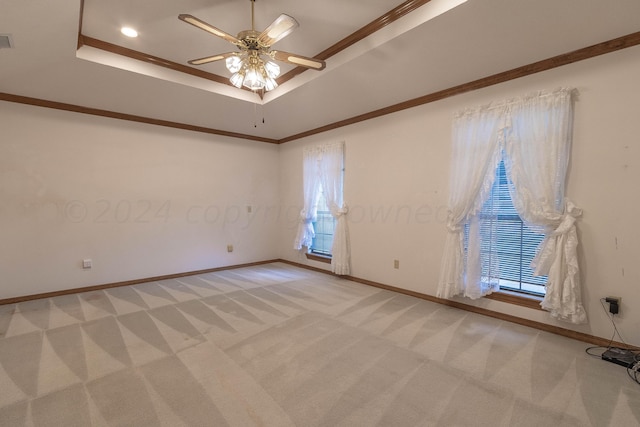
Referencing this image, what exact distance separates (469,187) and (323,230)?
270 cm

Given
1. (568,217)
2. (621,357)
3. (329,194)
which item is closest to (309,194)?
(329,194)

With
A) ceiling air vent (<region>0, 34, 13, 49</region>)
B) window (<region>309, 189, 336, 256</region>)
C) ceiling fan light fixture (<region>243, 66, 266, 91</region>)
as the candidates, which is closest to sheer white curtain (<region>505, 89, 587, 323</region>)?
ceiling fan light fixture (<region>243, 66, 266, 91</region>)

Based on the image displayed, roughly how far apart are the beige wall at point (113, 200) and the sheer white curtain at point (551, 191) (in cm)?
438

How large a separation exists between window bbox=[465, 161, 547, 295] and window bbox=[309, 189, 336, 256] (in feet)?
7.98

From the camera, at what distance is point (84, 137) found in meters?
3.93

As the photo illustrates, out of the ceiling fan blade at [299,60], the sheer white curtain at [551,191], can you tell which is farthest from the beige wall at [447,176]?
the ceiling fan blade at [299,60]

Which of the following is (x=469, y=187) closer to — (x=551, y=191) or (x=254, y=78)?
(x=551, y=191)

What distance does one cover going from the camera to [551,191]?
8.48ft

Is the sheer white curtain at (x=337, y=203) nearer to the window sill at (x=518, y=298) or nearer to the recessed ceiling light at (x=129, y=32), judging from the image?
the window sill at (x=518, y=298)

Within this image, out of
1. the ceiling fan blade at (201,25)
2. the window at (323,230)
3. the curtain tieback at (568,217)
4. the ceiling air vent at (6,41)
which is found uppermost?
the ceiling air vent at (6,41)

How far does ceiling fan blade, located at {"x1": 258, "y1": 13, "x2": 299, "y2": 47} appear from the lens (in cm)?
194

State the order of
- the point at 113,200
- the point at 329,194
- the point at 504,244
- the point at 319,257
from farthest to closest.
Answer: the point at 319,257 < the point at 329,194 < the point at 113,200 < the point at 504,244

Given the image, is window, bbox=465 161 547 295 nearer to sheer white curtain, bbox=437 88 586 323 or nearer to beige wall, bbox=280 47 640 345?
sheer white curtain, bbox=437 88 586 323

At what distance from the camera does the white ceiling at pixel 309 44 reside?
2.15 metres
